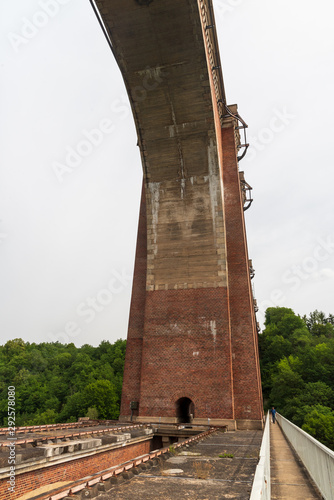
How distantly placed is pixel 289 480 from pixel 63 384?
166 feet

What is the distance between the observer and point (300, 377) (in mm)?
32281

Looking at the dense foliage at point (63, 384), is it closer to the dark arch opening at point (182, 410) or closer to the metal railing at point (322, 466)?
the dark arch opening at point (182, 410)

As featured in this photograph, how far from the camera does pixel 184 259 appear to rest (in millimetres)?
16453

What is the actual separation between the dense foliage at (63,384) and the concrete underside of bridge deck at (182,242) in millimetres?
24128

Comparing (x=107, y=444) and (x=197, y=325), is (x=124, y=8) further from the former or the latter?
(x=107, y=444)

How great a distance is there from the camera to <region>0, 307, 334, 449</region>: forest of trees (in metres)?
29.5

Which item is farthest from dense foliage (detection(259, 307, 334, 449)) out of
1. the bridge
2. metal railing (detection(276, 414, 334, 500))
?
metal railing (detection(276, 414, 334, 500))

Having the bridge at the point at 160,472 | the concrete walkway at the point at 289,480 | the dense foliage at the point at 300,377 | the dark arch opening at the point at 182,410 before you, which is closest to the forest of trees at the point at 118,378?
the dense foliage at the point at 300,377

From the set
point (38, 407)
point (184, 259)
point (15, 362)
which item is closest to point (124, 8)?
point (184, 259)

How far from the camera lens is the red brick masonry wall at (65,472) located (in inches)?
204

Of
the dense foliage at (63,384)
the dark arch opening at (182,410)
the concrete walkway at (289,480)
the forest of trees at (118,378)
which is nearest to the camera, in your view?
the concrete walkway at (289,480)

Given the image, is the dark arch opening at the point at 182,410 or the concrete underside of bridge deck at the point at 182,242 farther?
the dark arch opening at the point at 182,410

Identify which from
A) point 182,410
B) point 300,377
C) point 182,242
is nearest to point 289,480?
point 182,410

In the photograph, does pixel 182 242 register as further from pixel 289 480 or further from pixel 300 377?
pixel 300 377
